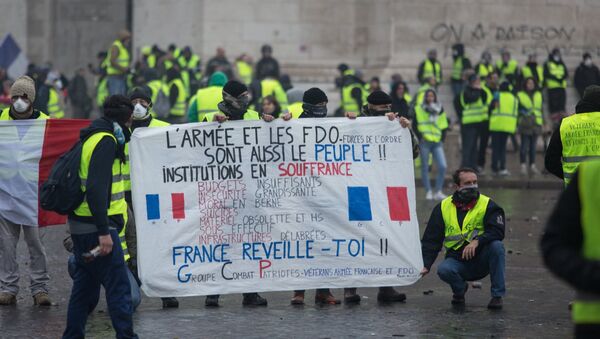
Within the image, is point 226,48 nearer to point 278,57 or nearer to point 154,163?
point 278,57

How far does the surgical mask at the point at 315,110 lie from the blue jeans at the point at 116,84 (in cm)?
1737

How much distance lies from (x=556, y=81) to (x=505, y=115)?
177 inches

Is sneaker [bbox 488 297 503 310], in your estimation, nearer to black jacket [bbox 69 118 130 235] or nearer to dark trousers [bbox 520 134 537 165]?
black jacket [bbox 69 118 130 235]

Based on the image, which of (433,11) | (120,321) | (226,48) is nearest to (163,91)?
(226,48)

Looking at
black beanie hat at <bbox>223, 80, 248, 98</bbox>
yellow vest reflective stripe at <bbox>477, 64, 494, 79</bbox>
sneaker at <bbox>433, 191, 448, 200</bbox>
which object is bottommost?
sneaker at <bbox>433, 191, 448, 200</bbox>

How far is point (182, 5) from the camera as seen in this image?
98.2ft

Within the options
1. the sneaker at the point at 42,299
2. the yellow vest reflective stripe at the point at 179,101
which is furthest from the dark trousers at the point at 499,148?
the sneaker at the point at 42,299

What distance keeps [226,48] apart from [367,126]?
18445 millimetres

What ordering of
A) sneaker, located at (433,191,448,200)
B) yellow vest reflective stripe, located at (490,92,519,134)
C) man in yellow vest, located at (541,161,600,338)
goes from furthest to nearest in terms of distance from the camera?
1. yellow vest reflective stripe, located at (490,92,519,134)
2. sneaker, located at (433,191,448,200)
3. man in yellow vest, located at (541,161,600,338)

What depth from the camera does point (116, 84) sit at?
93.6ft

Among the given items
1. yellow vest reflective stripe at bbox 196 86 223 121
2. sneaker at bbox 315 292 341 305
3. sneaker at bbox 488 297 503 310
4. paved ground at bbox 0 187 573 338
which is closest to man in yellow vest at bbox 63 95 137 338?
paved ground at bbox 0 187 573 338

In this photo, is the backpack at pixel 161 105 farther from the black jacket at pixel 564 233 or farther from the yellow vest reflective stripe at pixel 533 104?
the black jacket at pixel 564 233

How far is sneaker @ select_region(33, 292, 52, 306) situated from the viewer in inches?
427

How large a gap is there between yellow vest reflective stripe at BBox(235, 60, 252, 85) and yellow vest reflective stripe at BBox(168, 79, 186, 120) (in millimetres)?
2930
